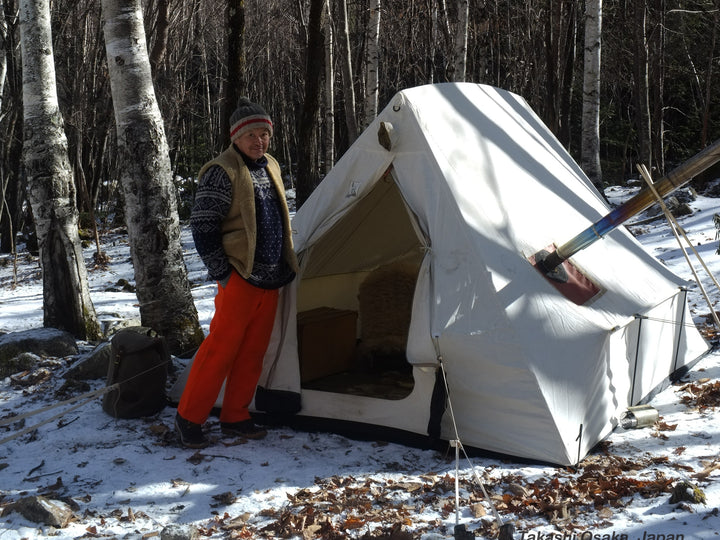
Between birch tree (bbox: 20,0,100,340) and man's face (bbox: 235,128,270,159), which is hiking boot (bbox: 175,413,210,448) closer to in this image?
man's face (bbox: 235,128,270,159)

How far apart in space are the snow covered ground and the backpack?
0.10m

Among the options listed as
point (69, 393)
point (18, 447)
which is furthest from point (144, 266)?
point (18, 447)

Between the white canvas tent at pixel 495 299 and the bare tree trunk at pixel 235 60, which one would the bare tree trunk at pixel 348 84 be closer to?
the bare tree trunk at pixel 235 60

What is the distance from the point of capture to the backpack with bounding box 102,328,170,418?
4.22 meters

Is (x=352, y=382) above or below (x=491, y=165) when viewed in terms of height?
below

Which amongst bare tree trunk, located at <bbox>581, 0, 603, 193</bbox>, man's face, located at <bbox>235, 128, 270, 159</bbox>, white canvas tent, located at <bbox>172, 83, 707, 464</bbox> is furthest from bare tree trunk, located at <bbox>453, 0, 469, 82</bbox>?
man's face, located at <bbox>235, 128, 270, 159</bbox>

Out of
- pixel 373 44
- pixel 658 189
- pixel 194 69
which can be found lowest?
pixel 658 189

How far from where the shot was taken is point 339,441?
4.09 meters

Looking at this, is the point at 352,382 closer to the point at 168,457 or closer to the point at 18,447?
the point at 168,457

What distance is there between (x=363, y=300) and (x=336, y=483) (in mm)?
2466

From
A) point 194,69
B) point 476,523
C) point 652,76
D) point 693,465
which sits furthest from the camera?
point 194,69

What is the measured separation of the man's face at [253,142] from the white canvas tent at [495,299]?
69cm

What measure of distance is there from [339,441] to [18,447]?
5.68 feet

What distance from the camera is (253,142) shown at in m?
3.96
